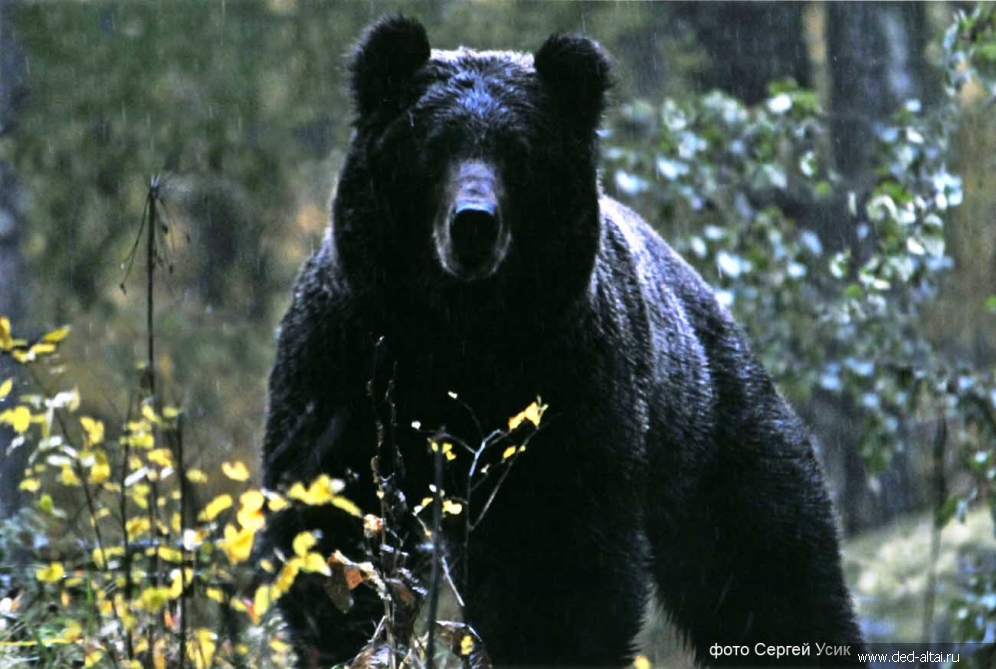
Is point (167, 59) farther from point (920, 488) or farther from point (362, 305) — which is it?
point (920, 488)

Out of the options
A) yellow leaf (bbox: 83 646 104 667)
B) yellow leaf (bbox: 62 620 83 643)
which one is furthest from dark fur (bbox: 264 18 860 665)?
yellow leaf (bbox: 83 646 104 667)

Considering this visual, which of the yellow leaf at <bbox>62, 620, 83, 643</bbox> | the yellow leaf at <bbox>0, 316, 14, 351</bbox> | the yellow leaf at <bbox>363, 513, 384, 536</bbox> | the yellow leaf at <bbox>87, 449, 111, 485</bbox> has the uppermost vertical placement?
the yellow leaf at <bbox>0, 316, 14, 351</bbox>

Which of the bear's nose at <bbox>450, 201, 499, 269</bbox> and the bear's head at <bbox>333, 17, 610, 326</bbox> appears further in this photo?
the bear's head at <bbox>333, 17, 610, 326</bbox>

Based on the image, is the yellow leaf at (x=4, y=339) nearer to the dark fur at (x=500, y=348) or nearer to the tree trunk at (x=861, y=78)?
the dark fur at (x=500, y=348)

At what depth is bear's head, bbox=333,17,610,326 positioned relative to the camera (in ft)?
16.9

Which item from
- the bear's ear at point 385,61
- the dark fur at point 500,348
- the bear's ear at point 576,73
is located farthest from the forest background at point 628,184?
the bear's ear at point 385,61

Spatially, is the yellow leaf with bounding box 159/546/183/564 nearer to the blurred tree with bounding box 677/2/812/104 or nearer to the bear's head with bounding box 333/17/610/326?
the bear's head with bounding box 333/17/610/326

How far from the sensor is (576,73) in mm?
5367

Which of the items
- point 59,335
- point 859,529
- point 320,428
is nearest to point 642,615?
point 320,428

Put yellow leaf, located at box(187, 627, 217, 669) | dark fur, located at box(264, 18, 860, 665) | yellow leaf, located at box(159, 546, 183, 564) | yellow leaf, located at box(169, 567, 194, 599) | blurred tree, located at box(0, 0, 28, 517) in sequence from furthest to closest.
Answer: blurred tree, located at box(0, 0, 28, 517)
dark fur, located at box(264, 18, 860, 665)
yellow leaf, located at box(159, 546, 183, 564)
yellow leaf, located at box(187, 627, 217, 669)
yellow leaf, located at box(169, 567, 194, 599)

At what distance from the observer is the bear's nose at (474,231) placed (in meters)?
4.75

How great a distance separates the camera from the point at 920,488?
15.9 meters

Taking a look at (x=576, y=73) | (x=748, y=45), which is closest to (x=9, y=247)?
(x=576, y=73)

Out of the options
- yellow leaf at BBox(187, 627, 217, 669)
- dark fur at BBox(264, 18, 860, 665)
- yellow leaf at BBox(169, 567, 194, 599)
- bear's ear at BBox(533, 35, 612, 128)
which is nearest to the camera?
yellow leaf at BBox(169, 567, 194, 599)
